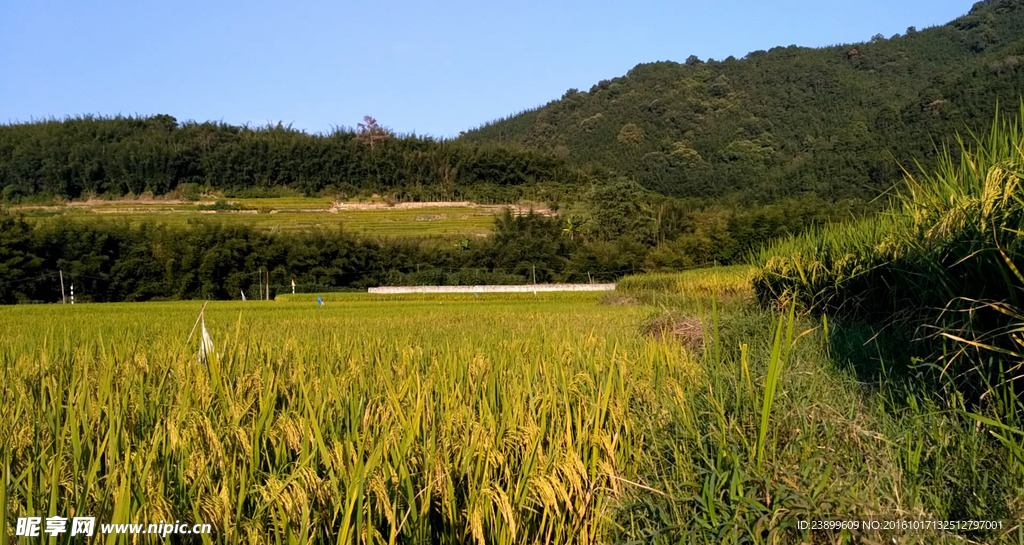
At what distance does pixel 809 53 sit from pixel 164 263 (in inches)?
3442

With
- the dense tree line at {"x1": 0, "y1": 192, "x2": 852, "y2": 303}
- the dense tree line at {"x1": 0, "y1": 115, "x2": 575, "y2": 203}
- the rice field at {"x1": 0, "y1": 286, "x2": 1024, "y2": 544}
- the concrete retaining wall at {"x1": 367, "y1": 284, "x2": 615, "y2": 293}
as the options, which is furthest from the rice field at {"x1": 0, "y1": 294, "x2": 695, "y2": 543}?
the dense tree line at {"x1": 0, "y1": 115, "x2": 575, "y2": 203}

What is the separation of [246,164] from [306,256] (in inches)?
1441

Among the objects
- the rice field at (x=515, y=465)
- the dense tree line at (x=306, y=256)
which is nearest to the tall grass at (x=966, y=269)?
the rice field at (x=515, y=465)

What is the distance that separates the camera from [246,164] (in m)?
62.4

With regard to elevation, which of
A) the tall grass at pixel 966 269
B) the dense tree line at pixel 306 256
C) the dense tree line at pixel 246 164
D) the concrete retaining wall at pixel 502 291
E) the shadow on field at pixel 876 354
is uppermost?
the dense tree line at pixel 246 164

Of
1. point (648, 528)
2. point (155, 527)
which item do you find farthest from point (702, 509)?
point (155, 527)

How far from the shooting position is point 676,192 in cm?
6369

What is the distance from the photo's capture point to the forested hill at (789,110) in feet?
127

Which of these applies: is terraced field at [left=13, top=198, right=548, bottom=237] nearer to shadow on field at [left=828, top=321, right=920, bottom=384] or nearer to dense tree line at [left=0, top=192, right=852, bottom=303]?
dense tree line at [left=0, top=192, right=852, bottom=303]

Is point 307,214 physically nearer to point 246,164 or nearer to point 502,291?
point 246,164

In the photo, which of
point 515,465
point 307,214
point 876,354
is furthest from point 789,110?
point 515,465

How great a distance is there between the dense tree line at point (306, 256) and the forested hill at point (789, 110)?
32.1 feet

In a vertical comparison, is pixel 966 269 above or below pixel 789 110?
below

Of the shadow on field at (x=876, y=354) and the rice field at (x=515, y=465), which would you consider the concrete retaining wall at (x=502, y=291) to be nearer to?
the shadow on field at (x=876, y=354)
